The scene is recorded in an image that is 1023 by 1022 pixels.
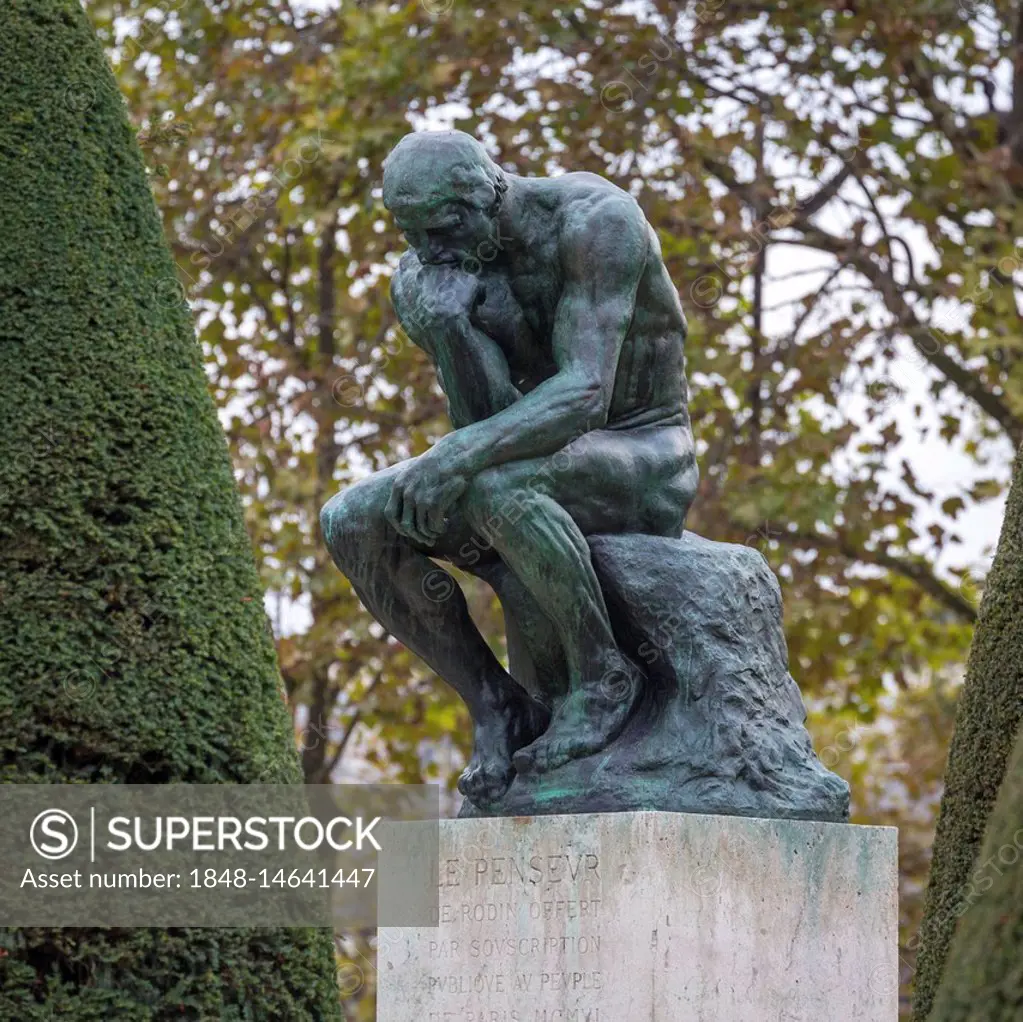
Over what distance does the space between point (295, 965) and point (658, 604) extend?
2.24m

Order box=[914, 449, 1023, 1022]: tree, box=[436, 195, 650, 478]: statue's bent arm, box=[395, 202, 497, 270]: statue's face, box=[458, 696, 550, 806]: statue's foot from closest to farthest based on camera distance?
box=[436, 195, 650, 478]: statue's bent arm
box=[395, 202, 497, 270]: statue's face
box=[458, 696, 550, 806]: statue's foot
box=[914, 449, 1023, 1022]: tree

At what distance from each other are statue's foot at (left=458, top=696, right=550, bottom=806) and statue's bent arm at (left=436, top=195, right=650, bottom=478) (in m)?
0.89

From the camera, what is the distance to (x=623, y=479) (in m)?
6.19

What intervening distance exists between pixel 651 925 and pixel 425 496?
56.4 inches

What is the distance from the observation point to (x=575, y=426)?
5.94m

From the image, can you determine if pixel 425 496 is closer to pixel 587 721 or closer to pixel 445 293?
pixel 445 293

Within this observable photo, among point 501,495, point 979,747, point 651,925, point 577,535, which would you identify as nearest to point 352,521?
point 501,495

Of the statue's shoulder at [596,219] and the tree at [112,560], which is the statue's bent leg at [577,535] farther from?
the tree at [112,560]

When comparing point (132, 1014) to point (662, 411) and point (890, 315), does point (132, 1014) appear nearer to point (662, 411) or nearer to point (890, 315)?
point (662, 411)

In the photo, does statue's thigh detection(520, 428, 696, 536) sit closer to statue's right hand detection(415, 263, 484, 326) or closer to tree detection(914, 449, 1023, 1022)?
statue's right hand detection(415, 263, 484, 326)

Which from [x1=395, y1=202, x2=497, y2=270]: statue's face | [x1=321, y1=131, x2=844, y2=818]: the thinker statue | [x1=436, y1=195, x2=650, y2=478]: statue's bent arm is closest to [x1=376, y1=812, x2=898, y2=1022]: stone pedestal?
[x1=321, y1=131, x2=844, y2=818]: the thinker statue

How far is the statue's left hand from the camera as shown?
19.4 feet

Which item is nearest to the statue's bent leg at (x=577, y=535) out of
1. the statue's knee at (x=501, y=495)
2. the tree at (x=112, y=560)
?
the statue's knee at (x=501, y=495)

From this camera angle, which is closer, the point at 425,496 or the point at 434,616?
the point at 425,496
